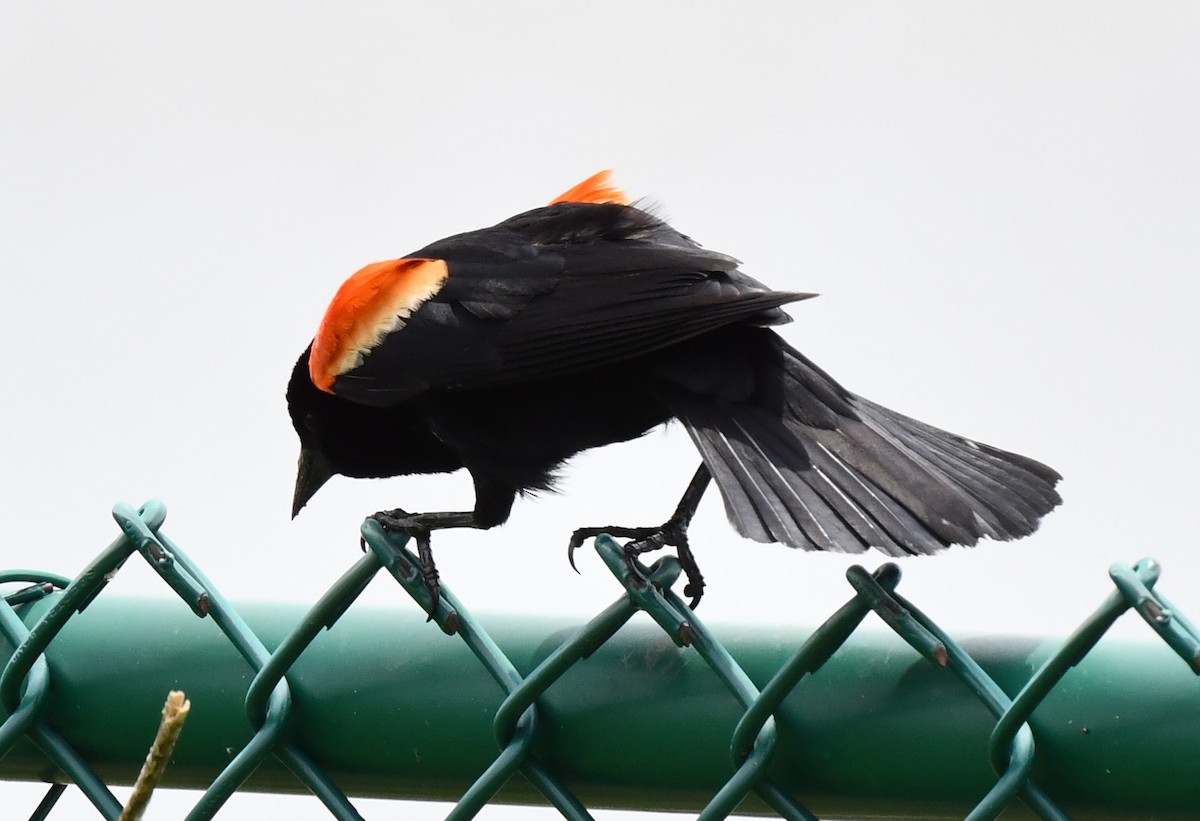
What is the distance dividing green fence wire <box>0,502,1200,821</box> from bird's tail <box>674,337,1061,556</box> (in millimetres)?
575

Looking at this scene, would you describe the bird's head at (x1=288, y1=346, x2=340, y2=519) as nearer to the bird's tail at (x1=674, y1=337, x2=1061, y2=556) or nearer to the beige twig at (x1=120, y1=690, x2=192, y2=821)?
the bird's tail at (x1=674, y1=337, x2=1061, y2=556)

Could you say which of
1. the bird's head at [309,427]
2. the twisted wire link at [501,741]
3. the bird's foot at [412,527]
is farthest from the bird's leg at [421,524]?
the twisted wire link at [501,741]

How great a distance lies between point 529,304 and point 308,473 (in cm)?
109

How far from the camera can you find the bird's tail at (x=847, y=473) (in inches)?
78.1

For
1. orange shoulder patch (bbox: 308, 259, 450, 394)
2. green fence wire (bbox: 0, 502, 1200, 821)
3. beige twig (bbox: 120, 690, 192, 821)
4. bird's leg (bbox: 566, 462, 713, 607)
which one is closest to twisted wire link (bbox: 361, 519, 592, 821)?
green fence wire (bbox: 0, 502, 1200, 821)

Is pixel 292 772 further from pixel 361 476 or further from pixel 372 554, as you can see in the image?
pixel 361 476

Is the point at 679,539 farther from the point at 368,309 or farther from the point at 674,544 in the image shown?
the point at 368,309

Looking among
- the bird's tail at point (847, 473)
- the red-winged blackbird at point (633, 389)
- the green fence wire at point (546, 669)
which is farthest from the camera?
the red-winged blackbird at point (633, 389)

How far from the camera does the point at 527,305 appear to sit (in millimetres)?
2816

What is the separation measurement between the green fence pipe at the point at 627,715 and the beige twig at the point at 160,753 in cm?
64

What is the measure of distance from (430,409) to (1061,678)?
2.00m

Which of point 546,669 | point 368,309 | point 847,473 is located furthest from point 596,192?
point 546,669

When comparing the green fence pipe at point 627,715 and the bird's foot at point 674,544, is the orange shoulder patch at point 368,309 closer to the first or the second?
the bird's foot at point 674,544

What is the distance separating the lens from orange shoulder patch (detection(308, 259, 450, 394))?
9.79 ft
